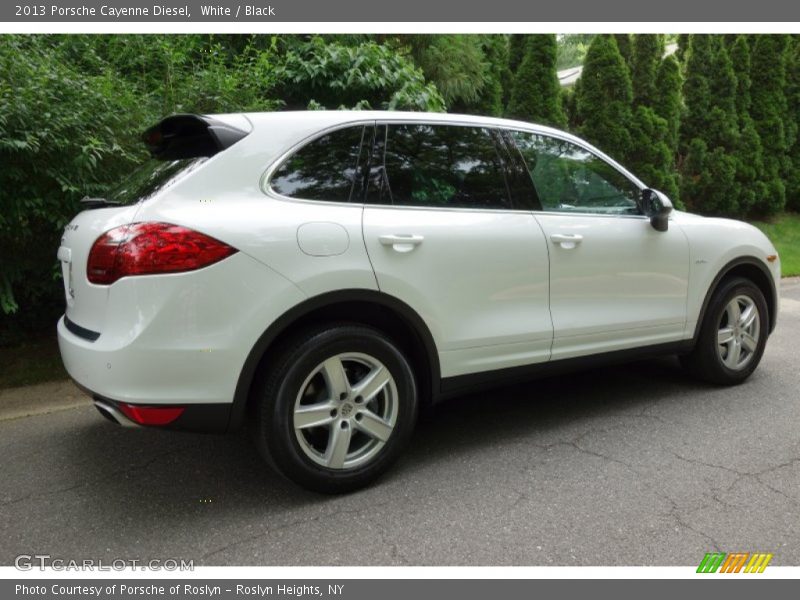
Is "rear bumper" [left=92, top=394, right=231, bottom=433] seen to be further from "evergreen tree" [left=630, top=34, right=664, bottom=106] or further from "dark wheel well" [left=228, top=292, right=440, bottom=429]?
"evergreen tree" [left=630, top=34, right=664, bottom=106]

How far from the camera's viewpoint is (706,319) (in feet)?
14.6

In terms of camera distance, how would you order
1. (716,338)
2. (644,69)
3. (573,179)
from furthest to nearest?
(644,69)
(716,338)
(573,179)

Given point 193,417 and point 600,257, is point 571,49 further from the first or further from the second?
point 193,417

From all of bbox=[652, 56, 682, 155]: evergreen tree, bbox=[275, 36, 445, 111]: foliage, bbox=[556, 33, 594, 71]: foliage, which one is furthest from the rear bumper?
bbox=[556, 33, 594, 71]: foliage

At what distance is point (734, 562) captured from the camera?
8.52ft

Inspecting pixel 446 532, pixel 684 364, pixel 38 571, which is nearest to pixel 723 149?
pixel 684 364

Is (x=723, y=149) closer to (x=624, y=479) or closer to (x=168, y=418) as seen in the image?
(x=624, y=479)

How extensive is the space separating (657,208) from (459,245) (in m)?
1.55

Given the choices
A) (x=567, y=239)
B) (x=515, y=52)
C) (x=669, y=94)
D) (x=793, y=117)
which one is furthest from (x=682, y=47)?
(x=567, y=239)

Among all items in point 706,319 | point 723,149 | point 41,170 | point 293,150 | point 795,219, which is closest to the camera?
point 293,150

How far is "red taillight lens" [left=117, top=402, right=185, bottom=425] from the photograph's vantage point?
2623mm

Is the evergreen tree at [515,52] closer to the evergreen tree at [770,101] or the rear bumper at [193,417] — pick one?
the evergreen tree at [770,101]

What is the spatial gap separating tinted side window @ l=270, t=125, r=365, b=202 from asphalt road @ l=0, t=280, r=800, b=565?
4.62 ft

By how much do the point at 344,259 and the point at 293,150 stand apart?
0.56 metres
